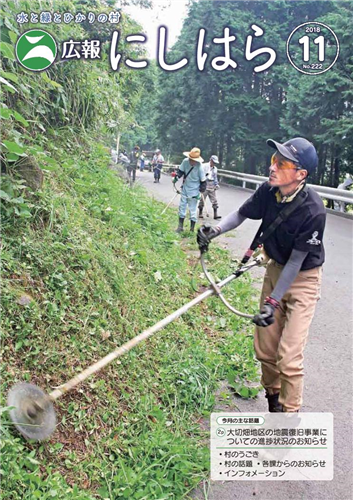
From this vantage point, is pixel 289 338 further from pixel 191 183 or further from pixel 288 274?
pixel 191 183

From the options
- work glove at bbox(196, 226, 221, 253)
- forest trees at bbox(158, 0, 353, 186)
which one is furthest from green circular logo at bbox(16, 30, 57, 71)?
forest trees at bbox(158, 0, 353, 186)

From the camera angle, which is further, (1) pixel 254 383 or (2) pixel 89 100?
(2) pixel 89 100

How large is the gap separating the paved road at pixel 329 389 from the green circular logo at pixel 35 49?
159 inches

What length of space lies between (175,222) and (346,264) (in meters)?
4.08

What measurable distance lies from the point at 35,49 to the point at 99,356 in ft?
10.9

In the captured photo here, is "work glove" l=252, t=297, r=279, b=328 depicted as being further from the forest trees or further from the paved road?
the forest trees

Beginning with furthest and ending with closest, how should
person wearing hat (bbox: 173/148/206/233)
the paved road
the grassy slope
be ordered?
person wearing hat (bbox: 173/148/206/233) < the paved road < the grassy slope

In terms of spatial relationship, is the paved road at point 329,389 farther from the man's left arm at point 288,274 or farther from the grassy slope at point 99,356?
the man's left arm at point 288,274

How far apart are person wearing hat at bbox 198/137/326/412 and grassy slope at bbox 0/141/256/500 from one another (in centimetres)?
80

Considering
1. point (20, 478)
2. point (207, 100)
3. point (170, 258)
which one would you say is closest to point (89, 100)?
point (170, 258)

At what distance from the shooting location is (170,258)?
6383mm

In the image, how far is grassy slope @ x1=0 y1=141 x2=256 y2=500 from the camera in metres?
2.71

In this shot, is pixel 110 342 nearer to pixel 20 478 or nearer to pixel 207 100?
pixel 20 478

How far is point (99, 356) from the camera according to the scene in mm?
3463
